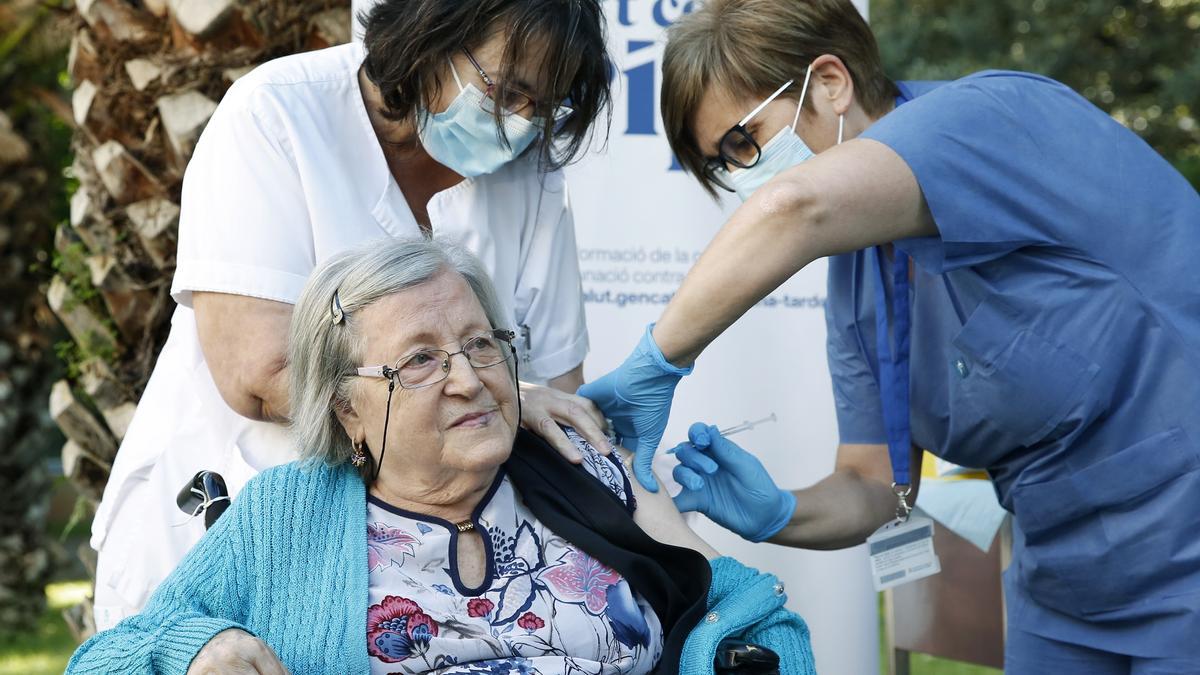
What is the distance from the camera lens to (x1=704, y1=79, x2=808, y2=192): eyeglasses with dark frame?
7.79 ft

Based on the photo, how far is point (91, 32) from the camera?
3615mm

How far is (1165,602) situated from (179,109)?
275 cm

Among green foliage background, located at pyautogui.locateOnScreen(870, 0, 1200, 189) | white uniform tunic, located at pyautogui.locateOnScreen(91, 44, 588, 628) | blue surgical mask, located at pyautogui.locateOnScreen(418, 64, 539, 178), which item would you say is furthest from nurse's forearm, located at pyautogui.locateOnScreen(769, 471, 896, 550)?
green foliage background, located at pyautogui.locateOnScreen(870, 0, 1200, 189)

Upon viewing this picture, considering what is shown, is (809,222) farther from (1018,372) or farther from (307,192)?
(307,192)

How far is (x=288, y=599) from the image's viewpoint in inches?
81.2

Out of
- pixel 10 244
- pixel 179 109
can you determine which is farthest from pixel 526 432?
pixel 10 244

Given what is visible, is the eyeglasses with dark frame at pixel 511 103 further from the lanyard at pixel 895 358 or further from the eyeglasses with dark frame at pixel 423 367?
the lanyard at pixel 895 358

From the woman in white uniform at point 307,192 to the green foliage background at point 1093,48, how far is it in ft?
24.2

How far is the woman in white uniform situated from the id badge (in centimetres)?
72

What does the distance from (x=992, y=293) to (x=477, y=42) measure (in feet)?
3.40

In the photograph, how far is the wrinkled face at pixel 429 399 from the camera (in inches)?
83.7

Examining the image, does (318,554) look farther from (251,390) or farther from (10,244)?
(10,244)

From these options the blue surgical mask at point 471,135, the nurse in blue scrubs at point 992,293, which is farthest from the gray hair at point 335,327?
the nurse in blue scrubs at point 992,293

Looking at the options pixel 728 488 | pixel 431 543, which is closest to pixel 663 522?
pixel 728 488
